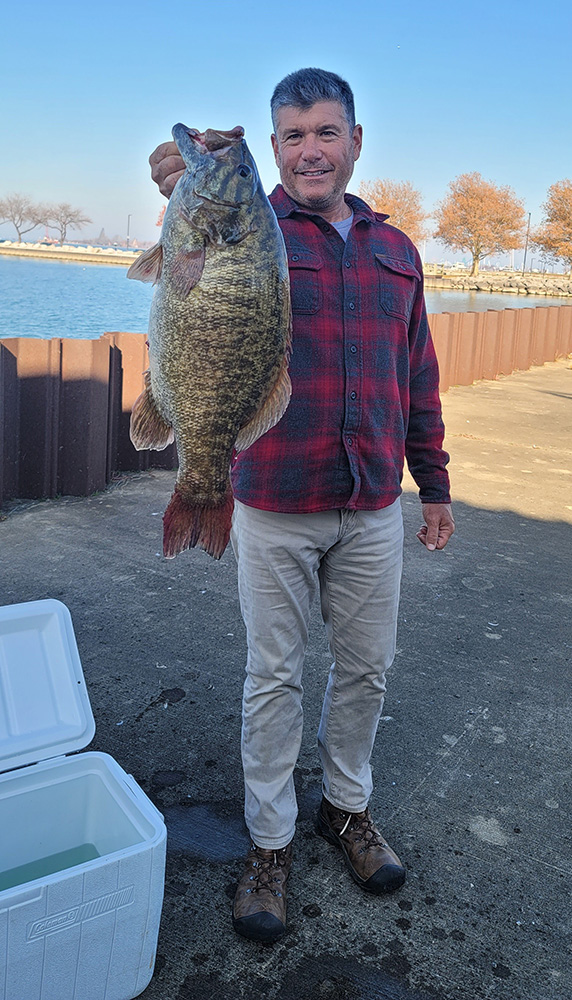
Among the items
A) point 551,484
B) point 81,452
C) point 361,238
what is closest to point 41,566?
point 81,452

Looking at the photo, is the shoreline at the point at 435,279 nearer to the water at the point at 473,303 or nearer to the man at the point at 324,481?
the water at the point at 473,303

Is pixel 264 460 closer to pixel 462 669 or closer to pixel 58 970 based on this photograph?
pixel 58 970

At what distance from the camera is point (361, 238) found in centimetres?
272

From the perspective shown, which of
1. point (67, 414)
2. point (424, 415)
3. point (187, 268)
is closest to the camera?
point (187, 268)

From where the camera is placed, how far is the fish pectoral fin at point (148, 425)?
89.1 inches

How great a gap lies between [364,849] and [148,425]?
1.77 meters

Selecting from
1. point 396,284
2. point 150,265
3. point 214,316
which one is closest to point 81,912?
point 214,316

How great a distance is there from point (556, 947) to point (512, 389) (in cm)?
1395

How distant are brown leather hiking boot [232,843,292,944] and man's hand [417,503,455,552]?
1.28 metres

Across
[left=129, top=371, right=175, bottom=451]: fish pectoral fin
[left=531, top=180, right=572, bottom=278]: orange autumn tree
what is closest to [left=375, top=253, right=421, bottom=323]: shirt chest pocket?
[left=129, top=371, right=175, bottom=451]: fish pectoral fin

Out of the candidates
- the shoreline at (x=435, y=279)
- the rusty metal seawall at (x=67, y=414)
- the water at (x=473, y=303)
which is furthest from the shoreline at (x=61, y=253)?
the rusty metal seawall at (x=67, y=414)

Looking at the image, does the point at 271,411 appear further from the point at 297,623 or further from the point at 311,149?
the point at 311,149

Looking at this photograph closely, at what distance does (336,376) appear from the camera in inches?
103

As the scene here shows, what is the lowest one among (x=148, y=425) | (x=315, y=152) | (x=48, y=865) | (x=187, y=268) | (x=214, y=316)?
(x=48, y=865)
